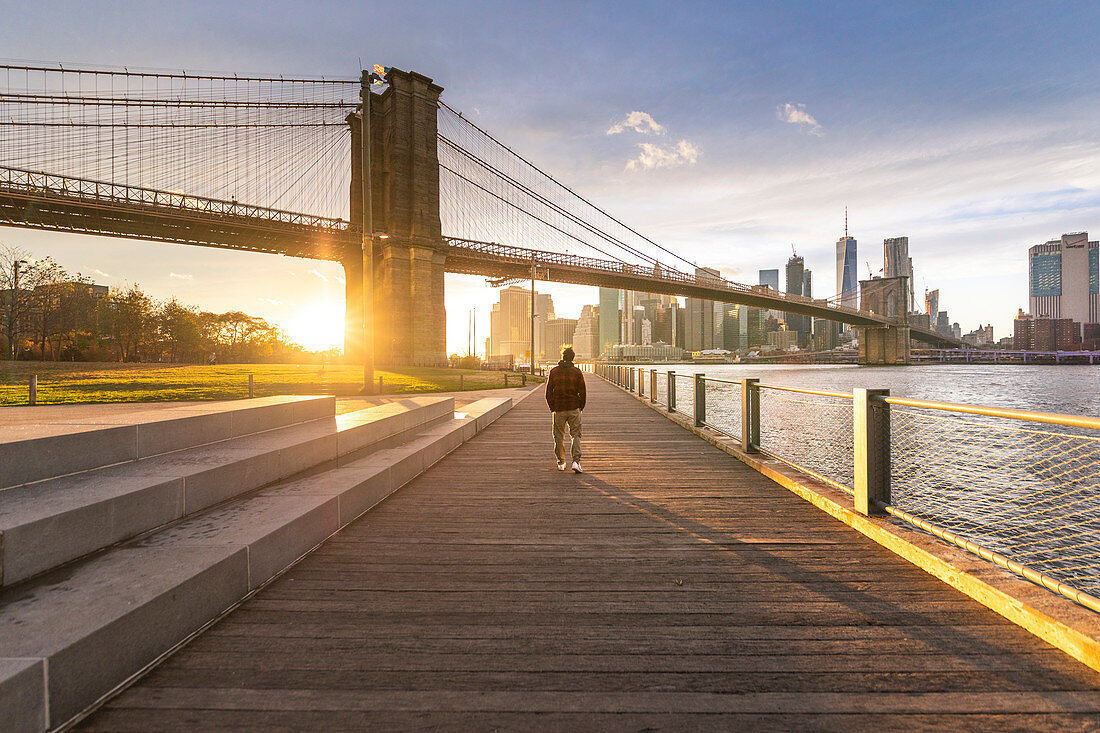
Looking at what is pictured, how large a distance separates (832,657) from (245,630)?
303cm

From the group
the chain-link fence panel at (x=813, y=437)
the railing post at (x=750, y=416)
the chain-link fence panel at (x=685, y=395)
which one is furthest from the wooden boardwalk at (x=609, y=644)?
the chain-link fence panel at (x=685, y=395)

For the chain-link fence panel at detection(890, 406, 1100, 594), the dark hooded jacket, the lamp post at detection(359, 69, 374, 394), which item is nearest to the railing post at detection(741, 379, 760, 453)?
the chain-link fence panel at detection(890, 406, 1100, 594)

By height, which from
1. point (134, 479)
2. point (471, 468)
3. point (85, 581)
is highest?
point (134, 479)

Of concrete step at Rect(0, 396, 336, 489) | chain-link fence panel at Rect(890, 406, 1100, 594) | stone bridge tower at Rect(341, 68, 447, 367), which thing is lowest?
chain-link fence panel at Rect(890, 406, 1100, 594)

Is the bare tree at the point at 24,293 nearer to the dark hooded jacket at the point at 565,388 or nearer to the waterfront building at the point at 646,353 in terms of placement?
the dark hooded jacket at the point at 565,388

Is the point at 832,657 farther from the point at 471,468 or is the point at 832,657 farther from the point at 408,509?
the point at 471,468

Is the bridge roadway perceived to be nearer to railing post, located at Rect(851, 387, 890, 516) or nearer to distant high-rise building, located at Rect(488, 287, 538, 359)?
railing post, located at Rect(851, 387, 890, 516)

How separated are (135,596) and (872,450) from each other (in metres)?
5.00

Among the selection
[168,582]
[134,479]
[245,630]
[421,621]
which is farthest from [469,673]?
[134,479]

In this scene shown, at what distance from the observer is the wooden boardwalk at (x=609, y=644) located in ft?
6.76

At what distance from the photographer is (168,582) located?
8.05ft

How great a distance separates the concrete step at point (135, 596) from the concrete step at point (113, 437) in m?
0.77

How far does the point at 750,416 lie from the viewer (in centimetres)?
709

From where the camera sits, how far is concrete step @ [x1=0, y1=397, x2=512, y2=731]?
1854mm
